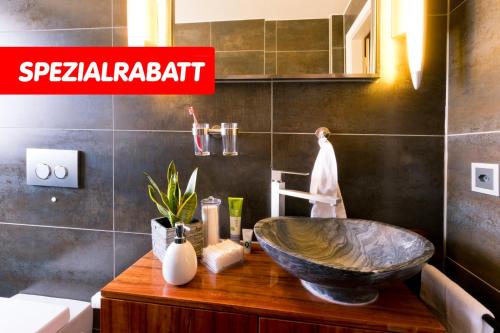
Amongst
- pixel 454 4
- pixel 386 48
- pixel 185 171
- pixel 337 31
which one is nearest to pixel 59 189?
pixel 185 171

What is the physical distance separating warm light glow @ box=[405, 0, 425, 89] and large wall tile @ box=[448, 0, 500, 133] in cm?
12

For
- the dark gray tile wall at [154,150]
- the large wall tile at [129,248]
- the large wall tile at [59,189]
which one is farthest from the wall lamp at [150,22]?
the large wall tile at [129,248]

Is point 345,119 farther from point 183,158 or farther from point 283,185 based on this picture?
point 183,158

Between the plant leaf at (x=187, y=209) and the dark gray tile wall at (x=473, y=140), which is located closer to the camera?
the dark gray tile wall at (x=473, y=140)

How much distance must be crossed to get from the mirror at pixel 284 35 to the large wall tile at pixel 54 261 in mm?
894

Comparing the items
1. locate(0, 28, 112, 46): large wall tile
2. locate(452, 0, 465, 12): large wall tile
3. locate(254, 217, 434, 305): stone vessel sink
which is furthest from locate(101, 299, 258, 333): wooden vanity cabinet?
locate(452, 0, 465, 12): large wall tile

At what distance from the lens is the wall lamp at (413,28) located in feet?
3.00

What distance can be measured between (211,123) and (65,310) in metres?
0.84

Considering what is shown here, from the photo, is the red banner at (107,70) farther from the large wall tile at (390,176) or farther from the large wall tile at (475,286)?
A: the large wall tile at (475,286)

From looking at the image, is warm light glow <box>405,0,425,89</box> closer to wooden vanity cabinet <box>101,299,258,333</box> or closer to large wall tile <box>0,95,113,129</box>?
wooden vanity cabinet <box>101,299,258,333</box>

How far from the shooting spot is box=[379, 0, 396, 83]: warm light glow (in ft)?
3.29

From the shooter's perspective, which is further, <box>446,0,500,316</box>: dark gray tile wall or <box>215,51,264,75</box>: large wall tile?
<box>215,51,264,75</box>: large wall tile

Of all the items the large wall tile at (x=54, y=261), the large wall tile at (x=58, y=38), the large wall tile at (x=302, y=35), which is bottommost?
the large wall tile at (x=54, y=261)

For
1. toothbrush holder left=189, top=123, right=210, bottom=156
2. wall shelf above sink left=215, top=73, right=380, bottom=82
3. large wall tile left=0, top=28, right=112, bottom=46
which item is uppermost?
large wall tile left=0, top=28, right=112, bottom=46
